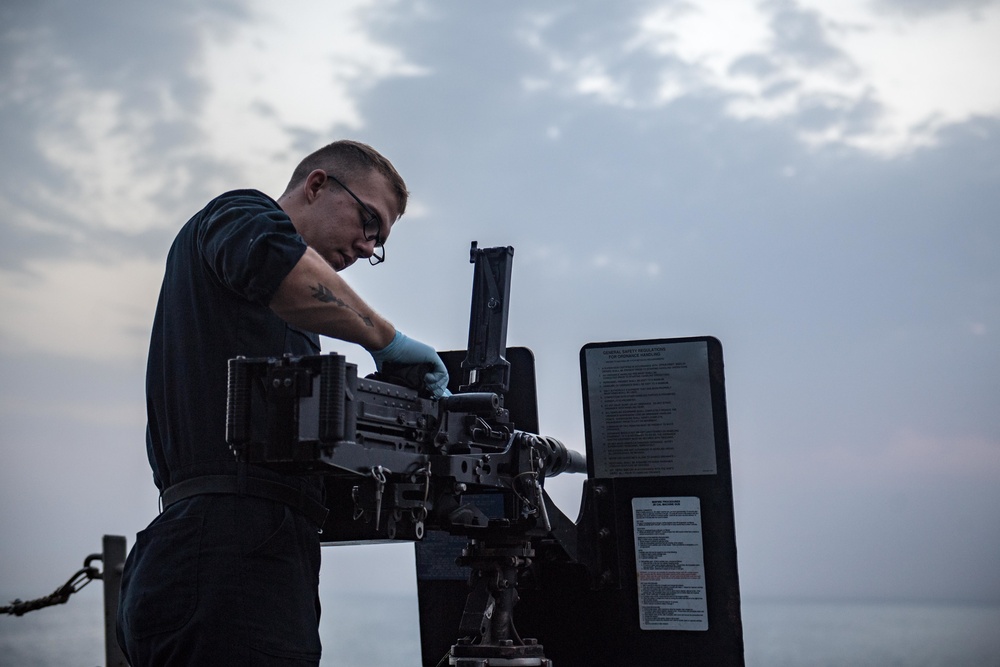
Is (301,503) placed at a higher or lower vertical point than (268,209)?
lower

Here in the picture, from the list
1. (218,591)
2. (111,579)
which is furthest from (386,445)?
(111,579)

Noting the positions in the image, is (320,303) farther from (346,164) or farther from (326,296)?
(346,164)

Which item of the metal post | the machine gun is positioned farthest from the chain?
the machine gun

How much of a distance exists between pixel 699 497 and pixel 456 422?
5.65ft

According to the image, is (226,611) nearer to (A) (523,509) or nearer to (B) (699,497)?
(A) (523,509)

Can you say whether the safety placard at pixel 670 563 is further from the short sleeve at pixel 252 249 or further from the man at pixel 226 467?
the short sleeve at pixel 252 249

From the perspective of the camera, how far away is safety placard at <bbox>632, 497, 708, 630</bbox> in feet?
13.5

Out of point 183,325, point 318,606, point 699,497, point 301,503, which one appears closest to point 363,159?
point 183,325

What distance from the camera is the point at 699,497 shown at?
13.7 feet

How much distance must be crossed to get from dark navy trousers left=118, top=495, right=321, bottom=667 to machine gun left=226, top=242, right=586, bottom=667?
0.85ft

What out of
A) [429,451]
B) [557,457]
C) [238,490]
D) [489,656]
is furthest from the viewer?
[557,457]

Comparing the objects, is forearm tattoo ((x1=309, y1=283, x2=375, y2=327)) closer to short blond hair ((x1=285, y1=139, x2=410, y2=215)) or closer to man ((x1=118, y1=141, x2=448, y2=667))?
man ((x1=118, y1=141, x2=448, y2=667))

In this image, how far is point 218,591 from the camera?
92.8 inches

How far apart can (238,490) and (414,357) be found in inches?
25.4
